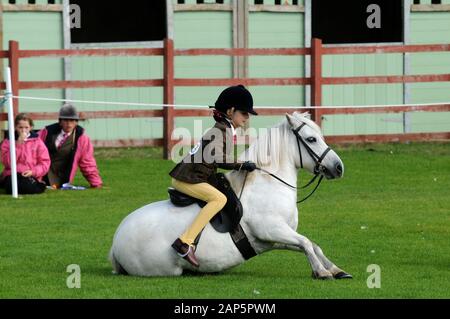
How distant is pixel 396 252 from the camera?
14.2 meters

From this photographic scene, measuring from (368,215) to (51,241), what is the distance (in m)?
4.11

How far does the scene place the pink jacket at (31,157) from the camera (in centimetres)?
1934

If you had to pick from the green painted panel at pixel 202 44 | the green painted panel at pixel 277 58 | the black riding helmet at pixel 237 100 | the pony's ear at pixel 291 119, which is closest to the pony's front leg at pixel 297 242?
the pony's ear at pixel 291 119

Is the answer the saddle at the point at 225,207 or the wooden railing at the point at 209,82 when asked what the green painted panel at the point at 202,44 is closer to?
the wooden railing at the point at 209,82

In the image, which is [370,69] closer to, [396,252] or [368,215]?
[368,215]

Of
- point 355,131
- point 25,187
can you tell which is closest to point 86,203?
point 25,187

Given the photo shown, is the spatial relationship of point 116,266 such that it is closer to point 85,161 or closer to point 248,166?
point 248,166

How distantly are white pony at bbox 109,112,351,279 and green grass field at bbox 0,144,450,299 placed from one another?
19 cm

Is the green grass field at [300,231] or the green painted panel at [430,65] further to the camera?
the green painted panel at [430,65]

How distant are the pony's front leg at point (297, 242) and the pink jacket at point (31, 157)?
24.8ft

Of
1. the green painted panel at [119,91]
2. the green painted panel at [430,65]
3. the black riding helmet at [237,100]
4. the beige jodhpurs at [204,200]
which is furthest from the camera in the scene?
the green painted panel at [430,65]

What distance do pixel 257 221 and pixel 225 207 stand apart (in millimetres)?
299

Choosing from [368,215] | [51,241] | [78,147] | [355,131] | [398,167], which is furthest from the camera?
[355,131]

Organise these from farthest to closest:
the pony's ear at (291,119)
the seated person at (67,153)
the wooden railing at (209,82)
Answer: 1. the wooden railing at (209,82)
2. the seated person at (67,153)
3. the pony's ear at (291,119)
